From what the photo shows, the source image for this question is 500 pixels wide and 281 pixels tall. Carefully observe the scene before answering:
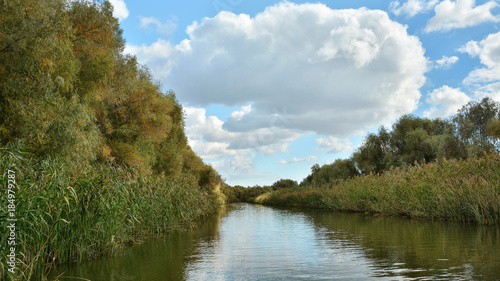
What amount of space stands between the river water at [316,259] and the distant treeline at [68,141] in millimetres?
932

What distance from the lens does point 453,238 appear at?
38.5 ft

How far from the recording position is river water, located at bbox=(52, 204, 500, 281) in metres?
7.56

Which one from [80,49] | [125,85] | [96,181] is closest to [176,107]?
[125,85]

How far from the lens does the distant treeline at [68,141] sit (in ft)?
24.4

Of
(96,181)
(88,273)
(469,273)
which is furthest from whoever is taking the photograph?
(96,181)

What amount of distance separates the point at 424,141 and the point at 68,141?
4704 cm

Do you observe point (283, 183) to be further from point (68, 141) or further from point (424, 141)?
point (68, 141)

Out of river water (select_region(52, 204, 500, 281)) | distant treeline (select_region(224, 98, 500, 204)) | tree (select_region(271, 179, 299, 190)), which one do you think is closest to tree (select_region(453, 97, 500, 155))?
distant treeline (select_region(224, 98, 500, 204))

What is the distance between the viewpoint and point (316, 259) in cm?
944

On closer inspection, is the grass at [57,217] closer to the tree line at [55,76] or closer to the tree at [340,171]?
the tree line at [55,76]

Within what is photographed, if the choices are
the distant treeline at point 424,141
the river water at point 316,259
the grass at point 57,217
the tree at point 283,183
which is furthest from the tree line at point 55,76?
the tree at point 283,183

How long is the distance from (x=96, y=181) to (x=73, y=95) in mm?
7058

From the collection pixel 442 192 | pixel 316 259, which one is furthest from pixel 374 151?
pixel 316 259

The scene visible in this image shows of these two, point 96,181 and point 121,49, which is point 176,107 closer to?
point 121,49
